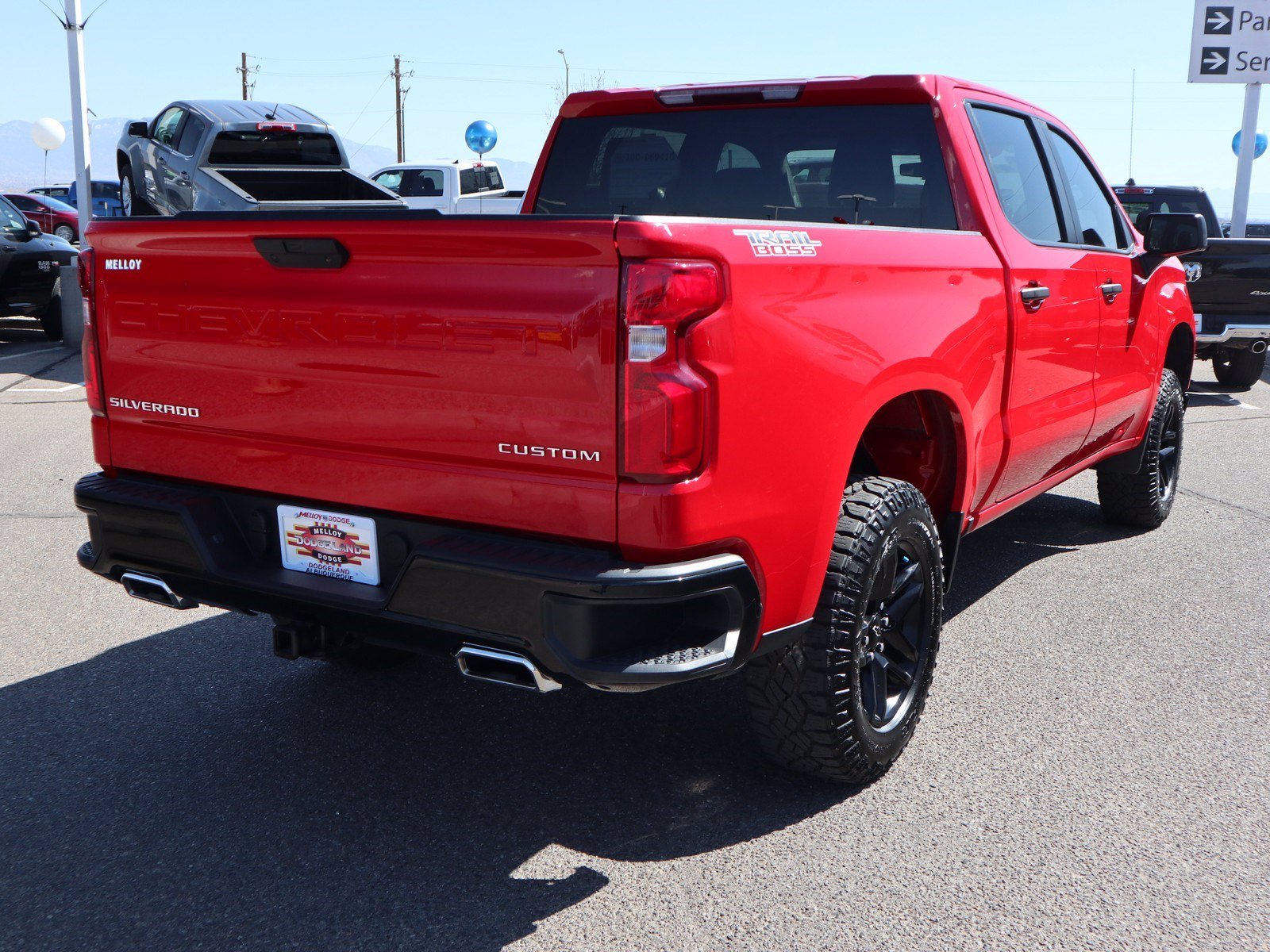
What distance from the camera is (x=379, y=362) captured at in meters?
2.69

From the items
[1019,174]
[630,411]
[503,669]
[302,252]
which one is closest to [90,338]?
[302,252]

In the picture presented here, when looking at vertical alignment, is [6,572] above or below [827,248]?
below

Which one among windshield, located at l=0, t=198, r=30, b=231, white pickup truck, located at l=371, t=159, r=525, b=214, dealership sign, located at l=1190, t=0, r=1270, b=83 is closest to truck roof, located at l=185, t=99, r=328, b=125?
windshield, located at l=0, t=198, r=30, b=231

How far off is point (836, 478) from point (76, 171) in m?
17.8

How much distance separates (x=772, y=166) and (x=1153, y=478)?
3.18 m

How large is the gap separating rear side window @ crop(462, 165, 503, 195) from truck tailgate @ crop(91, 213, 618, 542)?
687 inches

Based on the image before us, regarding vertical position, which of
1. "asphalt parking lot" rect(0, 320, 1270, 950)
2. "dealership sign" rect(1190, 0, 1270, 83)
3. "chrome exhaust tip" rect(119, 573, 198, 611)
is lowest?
"asphalt parking lot" rect(0, 320, 1270, 950)

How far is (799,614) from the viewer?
2822 millimetres

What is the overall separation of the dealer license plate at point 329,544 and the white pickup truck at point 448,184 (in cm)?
1647

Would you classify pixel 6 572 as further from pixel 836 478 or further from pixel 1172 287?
pixel 1172 287

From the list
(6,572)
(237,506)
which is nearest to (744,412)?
(237,506)

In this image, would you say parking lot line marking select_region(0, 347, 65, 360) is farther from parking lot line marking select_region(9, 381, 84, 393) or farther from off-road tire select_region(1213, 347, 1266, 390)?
off-road tire select_region(1213, 347, 1266, 390)

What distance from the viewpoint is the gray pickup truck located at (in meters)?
12.2

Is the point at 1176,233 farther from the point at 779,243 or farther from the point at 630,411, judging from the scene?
the point at 630,411
